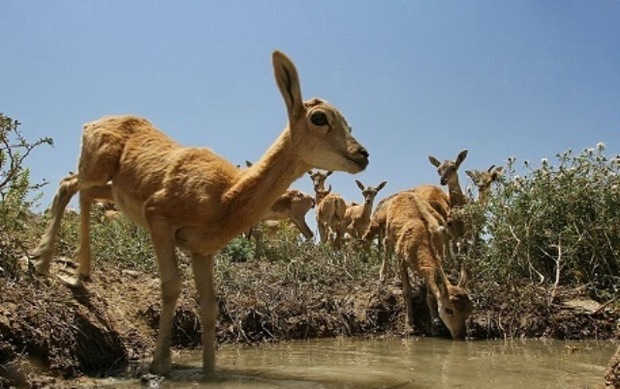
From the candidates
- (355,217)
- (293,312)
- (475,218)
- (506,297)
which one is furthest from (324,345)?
(355,217)

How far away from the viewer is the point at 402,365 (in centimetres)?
736

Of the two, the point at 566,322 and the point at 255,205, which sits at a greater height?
the point at 255,205

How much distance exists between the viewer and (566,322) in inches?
419

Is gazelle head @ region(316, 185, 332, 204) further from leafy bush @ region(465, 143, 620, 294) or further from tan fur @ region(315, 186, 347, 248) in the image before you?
leafy bush @ region(465, 143, 620, 294)

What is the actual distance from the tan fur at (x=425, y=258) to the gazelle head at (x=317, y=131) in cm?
512

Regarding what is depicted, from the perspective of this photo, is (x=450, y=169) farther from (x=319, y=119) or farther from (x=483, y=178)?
(x=319, y=119)

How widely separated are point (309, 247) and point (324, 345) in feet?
13.8

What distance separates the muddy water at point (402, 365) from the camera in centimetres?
605

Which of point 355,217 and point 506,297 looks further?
point 355,217

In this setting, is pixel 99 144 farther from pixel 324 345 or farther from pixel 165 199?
pixel 324 345

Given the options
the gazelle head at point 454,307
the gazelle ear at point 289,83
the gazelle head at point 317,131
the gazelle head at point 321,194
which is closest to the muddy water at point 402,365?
A: the gazelle head at point 454,307

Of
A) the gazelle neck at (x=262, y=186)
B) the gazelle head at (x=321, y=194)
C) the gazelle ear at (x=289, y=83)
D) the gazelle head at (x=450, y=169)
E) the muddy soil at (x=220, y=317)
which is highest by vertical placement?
the gazelle head at (x=321, y=194)

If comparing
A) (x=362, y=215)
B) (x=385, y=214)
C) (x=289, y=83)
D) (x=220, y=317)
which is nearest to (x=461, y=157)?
(x=385, y=214)

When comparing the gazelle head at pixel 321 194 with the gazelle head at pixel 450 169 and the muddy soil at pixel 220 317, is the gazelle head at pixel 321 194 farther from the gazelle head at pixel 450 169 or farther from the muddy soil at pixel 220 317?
the muddy soil at pixel 220 317
